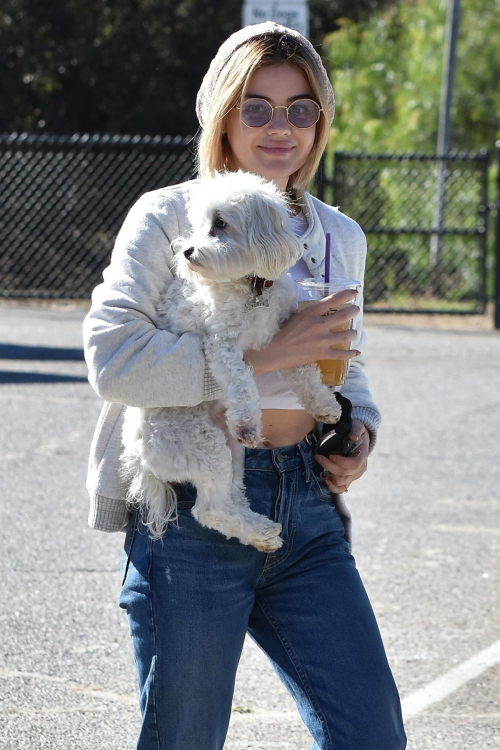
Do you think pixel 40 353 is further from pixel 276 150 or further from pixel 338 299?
pixel 338 299

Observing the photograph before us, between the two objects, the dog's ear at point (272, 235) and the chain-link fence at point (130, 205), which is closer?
the dog's ear at point (272, 235)

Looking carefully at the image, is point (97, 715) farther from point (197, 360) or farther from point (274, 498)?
point (197, 360)

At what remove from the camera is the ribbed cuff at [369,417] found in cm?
291

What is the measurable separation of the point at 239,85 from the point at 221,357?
26.5 inches

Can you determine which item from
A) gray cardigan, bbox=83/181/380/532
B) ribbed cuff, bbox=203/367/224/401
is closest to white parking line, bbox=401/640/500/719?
gray cardigan, bbox=83/181/380/532

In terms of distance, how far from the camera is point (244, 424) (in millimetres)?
2521

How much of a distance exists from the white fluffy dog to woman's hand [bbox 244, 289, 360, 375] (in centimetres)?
6

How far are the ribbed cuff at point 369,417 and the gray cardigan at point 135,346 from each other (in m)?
0.31

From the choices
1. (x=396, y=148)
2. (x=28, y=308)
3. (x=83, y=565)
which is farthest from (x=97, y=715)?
(x=396, y=148)

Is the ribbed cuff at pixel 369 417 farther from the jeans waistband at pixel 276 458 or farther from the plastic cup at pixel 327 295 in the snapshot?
the jeans waistband at pixel 276 458

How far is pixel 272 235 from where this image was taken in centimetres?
253

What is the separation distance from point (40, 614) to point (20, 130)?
1777 centimetres

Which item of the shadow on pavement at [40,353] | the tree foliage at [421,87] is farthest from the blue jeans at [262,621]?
the tree foliage at [421,87]

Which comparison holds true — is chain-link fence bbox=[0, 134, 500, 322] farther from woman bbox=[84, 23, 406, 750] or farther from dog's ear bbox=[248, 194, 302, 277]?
dog's ear bbox=[248, 194, 302, 277]
